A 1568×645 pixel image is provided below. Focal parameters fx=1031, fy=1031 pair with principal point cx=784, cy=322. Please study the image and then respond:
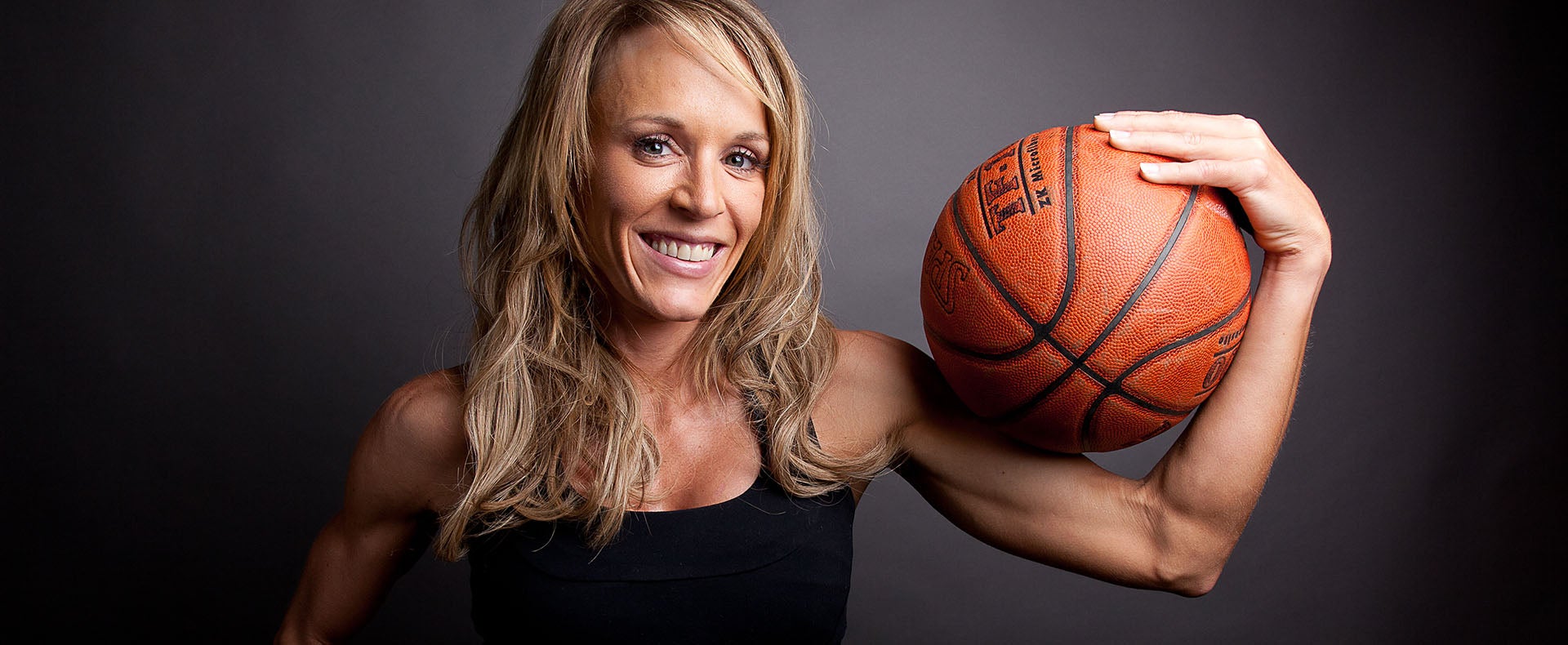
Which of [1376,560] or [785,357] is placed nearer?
[785,357]

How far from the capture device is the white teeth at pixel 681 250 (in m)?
1.83

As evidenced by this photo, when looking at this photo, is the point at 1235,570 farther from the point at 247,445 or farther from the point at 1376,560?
the point at 247,445

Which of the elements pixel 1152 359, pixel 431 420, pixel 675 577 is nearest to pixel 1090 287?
pixel 1152 359

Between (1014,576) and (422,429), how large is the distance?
2.21 m

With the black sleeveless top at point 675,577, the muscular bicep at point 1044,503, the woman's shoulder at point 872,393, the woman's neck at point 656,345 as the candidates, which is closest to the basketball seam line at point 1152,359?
the muscular bicep at point 1044,503

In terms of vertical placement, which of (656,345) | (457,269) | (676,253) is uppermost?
(676,253)

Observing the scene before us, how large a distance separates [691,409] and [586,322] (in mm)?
272

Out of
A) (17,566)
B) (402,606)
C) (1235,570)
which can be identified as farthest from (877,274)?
Result: (17,566)

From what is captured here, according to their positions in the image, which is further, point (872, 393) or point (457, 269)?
point (457, 269)

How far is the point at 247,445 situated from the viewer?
10.6 ft

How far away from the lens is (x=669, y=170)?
1780 mm

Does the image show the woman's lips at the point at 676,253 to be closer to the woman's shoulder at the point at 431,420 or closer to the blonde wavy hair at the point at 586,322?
the blonde wavy hair at the point at 586,322

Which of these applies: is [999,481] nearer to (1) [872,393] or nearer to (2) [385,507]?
(1) [872,393]

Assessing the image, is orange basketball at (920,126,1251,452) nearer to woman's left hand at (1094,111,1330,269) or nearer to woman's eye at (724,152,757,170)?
woman's left hand at (1094,111,1330,269)
